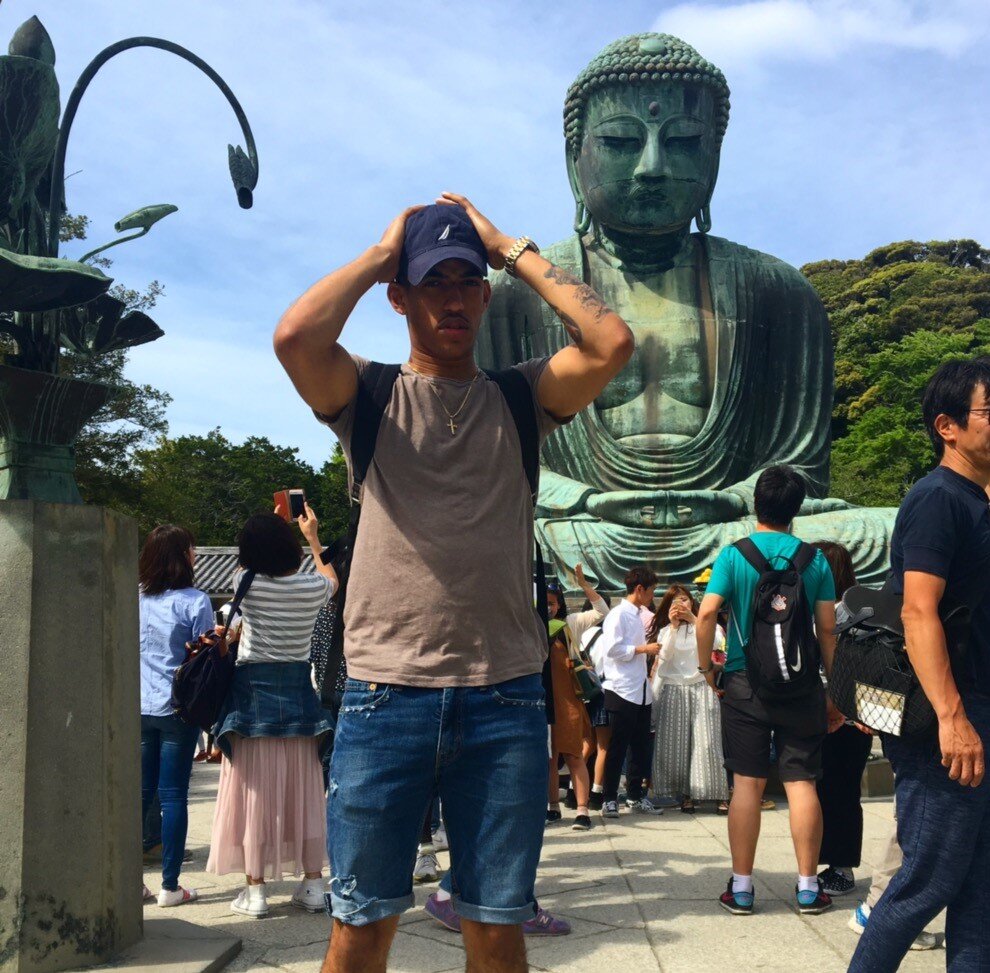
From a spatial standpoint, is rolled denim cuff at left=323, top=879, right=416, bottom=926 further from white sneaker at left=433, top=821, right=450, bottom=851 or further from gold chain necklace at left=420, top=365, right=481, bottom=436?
white sneaker at left=433, top=821, right=450, bottom=851

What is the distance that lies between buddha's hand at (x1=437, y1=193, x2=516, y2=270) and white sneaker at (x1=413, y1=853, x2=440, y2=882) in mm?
A: 2977

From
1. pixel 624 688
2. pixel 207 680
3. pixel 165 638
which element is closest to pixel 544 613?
pixel 207 680

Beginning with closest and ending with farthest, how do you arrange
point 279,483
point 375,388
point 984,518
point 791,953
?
1. point 375,388
2. point 984,518
3. point 791,953
4. point 279,483

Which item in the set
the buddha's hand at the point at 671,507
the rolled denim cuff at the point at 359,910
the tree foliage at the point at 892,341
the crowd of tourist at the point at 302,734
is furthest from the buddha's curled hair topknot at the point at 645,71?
the tree foliage at the point at 892,341

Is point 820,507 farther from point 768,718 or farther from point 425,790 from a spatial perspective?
point 425,790

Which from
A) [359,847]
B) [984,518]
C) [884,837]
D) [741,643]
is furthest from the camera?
[884,837]

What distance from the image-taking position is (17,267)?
3.22 metres

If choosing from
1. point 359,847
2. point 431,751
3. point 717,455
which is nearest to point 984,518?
point 431,751

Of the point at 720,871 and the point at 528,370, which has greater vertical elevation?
the point at 528,370

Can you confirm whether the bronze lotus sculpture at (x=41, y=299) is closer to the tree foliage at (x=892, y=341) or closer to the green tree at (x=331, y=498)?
the tree foliage at (x=892, y=341)

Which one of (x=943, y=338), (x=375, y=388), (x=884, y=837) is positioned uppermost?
(x=943, y=338)

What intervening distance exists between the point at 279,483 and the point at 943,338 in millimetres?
21344

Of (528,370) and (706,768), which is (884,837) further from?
(528,370)

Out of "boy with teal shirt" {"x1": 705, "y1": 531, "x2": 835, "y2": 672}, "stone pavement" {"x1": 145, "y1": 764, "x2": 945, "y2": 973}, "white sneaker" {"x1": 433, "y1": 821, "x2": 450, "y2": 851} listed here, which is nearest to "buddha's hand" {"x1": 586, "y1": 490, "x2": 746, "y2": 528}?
"stone pavement" {"x1": 145, "y1": 764, "x2": 945, "y2": 973}
